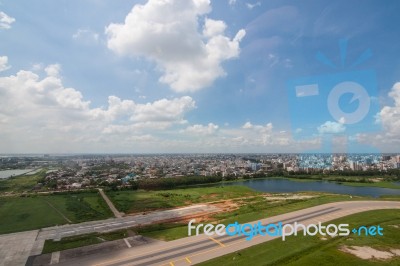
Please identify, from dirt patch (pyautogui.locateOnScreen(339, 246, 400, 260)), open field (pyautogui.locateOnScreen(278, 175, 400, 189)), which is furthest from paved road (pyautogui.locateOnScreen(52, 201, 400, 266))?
open field (pyautogui.locateOnScreen(278, 175, 400, 189))

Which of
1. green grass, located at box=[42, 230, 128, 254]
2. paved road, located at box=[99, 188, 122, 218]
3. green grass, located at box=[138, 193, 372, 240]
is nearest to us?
green grass, located at box=[42, 230, 128, 254]

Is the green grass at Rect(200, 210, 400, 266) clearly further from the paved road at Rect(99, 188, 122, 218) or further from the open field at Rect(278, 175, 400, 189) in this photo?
the open field at Rect(278, 175, 400, 189)

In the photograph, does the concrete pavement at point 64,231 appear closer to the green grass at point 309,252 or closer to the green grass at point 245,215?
the green grass at point 245,215

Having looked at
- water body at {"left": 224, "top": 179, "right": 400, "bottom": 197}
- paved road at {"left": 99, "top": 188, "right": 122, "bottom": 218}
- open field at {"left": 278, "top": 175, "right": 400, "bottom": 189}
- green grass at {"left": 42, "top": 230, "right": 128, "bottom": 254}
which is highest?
open field at {"left": 278, "top": 175, "right": 400, "bottom": 189}

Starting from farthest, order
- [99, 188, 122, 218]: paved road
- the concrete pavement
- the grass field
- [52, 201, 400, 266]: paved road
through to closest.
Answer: [99, 188, 122, 218]: paved road, the grass field, the concrete pavement, [52, 201, 400, 266]: paved road

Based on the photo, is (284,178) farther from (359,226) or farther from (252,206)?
(359,226)

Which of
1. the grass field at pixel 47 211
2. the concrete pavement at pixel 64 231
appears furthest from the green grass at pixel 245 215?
the grass field at pixel 47 211

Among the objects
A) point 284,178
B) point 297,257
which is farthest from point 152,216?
point 284,178
